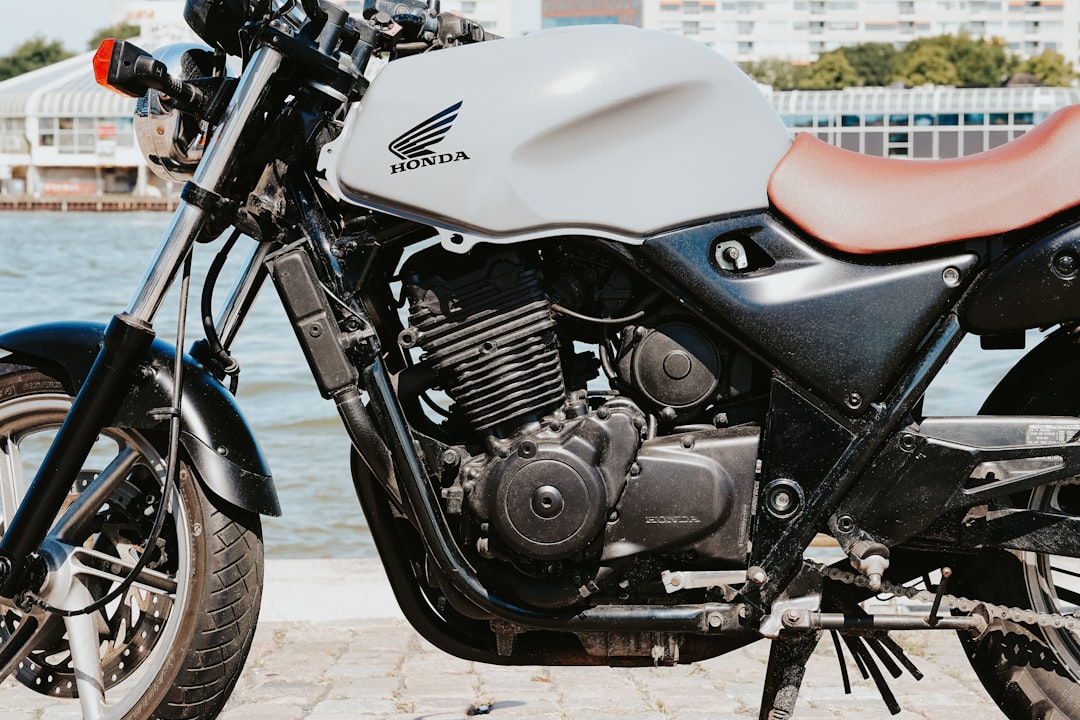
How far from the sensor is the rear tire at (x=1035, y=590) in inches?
132

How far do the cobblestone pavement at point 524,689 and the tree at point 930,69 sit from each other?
4787 inches

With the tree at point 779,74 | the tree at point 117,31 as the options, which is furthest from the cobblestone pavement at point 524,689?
the tree at point 117,31

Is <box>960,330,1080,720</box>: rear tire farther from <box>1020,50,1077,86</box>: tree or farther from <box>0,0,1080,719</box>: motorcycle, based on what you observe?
<box>1020,50,1077,86</box>: tree

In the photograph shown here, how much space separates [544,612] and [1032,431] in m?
1.13

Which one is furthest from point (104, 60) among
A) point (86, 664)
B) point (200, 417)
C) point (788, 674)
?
point (788, 674)

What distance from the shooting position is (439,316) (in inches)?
127

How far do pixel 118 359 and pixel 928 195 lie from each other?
1785 mm

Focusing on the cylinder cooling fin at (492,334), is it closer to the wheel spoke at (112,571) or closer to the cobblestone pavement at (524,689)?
the wheel spoke at (112,571)

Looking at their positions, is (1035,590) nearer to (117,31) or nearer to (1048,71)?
(1048,71)

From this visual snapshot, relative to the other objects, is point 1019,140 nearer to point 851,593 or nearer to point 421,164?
point 851,593

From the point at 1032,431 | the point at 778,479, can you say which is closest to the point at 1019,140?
the point at 1032,431

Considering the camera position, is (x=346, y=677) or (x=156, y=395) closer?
(x=156, y=395)

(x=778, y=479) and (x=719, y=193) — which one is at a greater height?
(x=719, y=193)

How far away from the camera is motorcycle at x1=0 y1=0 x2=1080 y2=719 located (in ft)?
10.3
